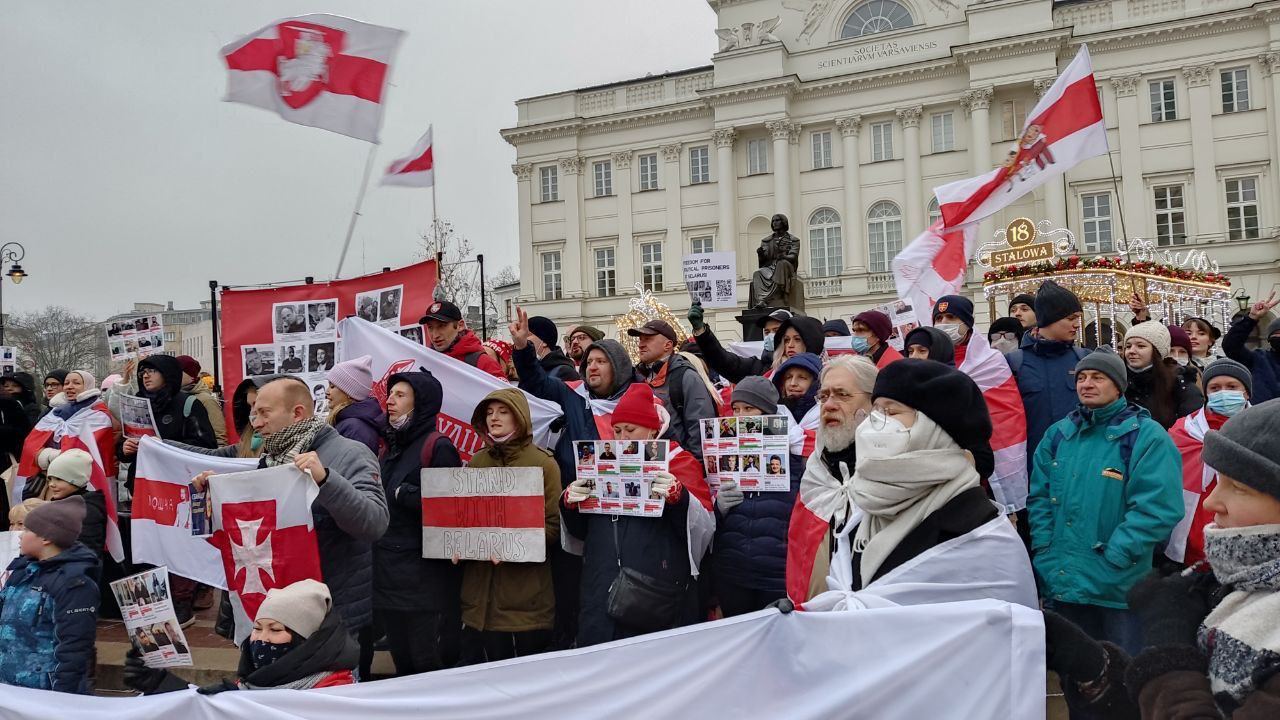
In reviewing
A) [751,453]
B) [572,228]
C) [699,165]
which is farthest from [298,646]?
[572,228]

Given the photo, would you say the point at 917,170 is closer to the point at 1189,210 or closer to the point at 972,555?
the point at 1189,210

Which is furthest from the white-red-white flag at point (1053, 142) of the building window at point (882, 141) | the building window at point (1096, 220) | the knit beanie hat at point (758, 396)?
the building window at point (882, 141)

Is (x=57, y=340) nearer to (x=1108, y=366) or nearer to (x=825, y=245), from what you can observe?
(x=825, y=245)

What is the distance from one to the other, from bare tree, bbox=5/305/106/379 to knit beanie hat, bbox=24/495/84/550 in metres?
41.3

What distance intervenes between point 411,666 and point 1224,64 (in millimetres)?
40451

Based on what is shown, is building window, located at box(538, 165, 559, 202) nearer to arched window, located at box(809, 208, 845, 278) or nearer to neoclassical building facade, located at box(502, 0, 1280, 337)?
neoclassical building facade, located at box(502, 0, 1280, 337)

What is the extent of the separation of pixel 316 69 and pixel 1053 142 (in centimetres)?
694

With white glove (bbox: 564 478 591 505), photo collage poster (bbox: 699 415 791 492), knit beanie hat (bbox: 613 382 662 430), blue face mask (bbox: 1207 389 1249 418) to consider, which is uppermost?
knit beanie hat (bbox: 613 382 662 430)

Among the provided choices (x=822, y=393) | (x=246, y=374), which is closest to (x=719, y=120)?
(x=246, y=374)

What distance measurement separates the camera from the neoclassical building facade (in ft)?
115

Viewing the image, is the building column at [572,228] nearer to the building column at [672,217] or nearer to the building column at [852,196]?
the building column at [672,217]

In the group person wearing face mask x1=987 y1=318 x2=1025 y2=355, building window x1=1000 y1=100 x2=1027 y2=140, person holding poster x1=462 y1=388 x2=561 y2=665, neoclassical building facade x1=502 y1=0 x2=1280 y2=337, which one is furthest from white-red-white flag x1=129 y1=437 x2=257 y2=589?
building window x1=1000 y1=100 x2=1027 y2=140

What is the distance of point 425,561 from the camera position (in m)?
4.91

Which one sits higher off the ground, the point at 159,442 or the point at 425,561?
the point at 159,442
